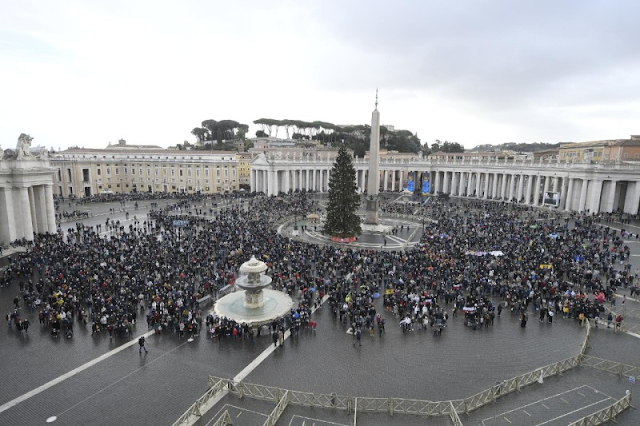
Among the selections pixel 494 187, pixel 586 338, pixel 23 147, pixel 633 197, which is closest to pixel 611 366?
pixel 586 338

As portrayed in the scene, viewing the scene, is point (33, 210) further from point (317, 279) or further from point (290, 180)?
point (290, 180)

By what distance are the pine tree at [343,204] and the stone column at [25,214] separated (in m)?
25.8

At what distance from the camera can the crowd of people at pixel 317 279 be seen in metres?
17.8

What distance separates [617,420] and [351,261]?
54.1 feet

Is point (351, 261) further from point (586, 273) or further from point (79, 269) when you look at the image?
point (79, 269)

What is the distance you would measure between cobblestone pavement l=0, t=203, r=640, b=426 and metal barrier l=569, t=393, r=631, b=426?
9.3 inches

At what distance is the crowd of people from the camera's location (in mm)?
17797

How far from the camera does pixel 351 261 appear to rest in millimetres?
26203

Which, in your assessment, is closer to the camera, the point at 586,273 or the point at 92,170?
the point at 586,273

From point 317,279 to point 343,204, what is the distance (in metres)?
14.1

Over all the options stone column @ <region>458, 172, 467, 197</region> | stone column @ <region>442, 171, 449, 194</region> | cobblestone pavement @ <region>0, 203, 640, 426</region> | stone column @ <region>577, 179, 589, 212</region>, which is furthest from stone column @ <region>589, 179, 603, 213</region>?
cobblestone pavement @ <region>0, 203, 640, 426</region>

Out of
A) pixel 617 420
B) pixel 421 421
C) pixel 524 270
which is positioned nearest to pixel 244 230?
pixel 524 270

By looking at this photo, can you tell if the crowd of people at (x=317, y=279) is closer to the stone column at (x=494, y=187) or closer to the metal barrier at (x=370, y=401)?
the metal barrier at (x=370, y=401)

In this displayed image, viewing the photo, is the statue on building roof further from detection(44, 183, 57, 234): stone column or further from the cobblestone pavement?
the cobblestone pavement
